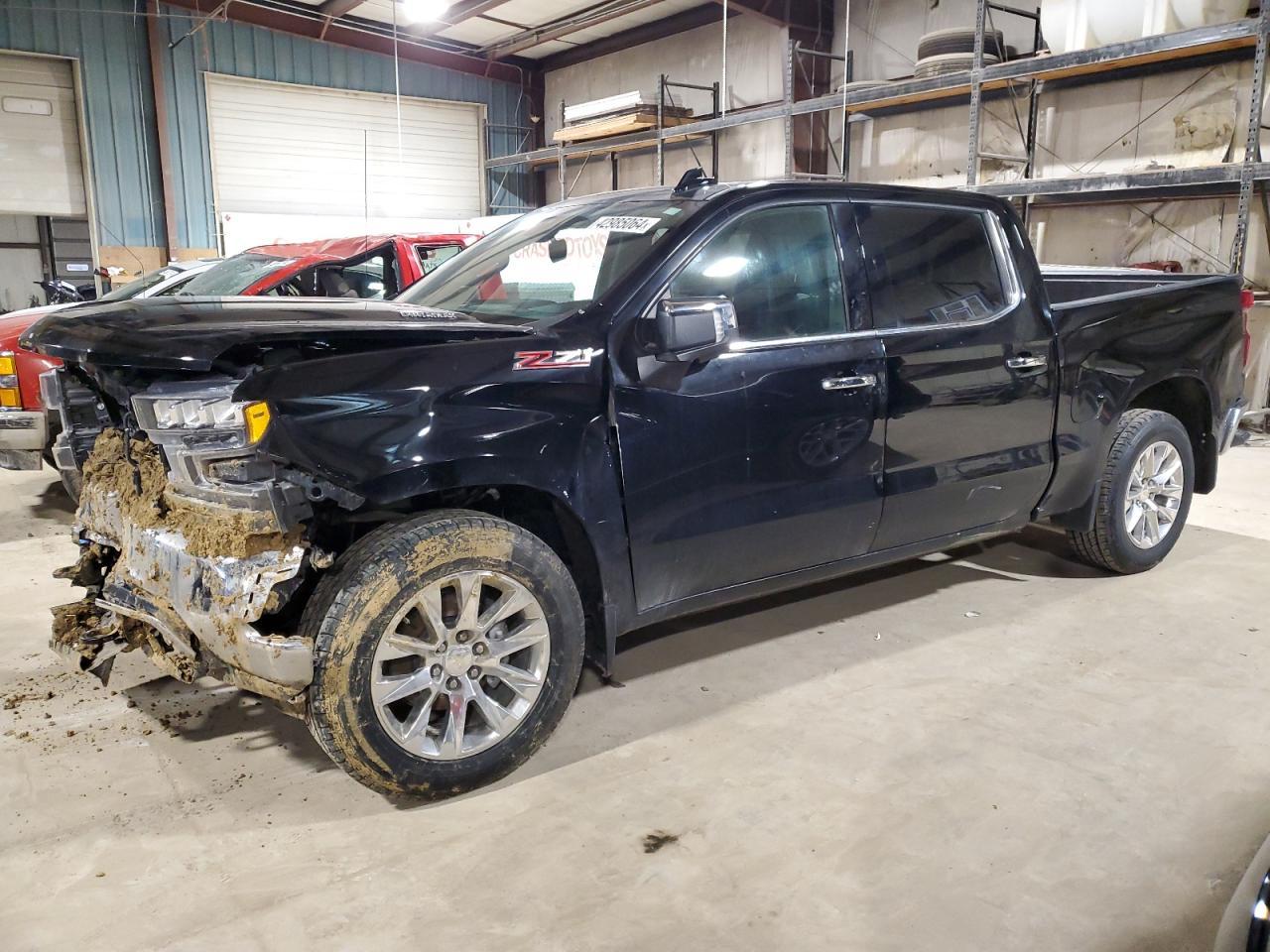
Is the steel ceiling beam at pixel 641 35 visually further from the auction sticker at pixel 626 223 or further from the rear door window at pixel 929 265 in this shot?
the auction sticker at pixel 626 223

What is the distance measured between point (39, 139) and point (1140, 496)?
46.4 feet

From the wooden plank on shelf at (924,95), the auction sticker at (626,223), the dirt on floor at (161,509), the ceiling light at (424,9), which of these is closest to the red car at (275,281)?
the auction sticker at (626,223)

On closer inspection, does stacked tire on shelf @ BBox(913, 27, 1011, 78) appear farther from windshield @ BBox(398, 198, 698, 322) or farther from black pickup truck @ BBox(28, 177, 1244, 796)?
windshield @ BBox(398, 198, 698, 322)

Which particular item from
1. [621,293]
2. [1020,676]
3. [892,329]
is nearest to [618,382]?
[621,293]

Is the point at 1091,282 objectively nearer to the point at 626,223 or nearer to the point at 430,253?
the point at 626,223

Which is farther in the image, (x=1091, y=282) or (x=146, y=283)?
(x=146, y=283)

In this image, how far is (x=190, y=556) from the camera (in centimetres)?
242

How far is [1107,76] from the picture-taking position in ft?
30.1

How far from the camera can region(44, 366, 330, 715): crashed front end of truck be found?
230 centimetres

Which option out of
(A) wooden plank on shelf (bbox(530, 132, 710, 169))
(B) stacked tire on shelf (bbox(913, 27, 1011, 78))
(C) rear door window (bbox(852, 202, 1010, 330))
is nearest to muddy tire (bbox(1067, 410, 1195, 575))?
(C) rear door window (bbox(852, 202, 1010, 330))

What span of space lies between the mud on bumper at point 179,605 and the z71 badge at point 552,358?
735 mm

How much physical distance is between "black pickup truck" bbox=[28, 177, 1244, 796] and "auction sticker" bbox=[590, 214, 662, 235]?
20 mm

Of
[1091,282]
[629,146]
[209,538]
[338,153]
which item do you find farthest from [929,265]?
[338,153]

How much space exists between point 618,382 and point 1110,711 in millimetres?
1889
